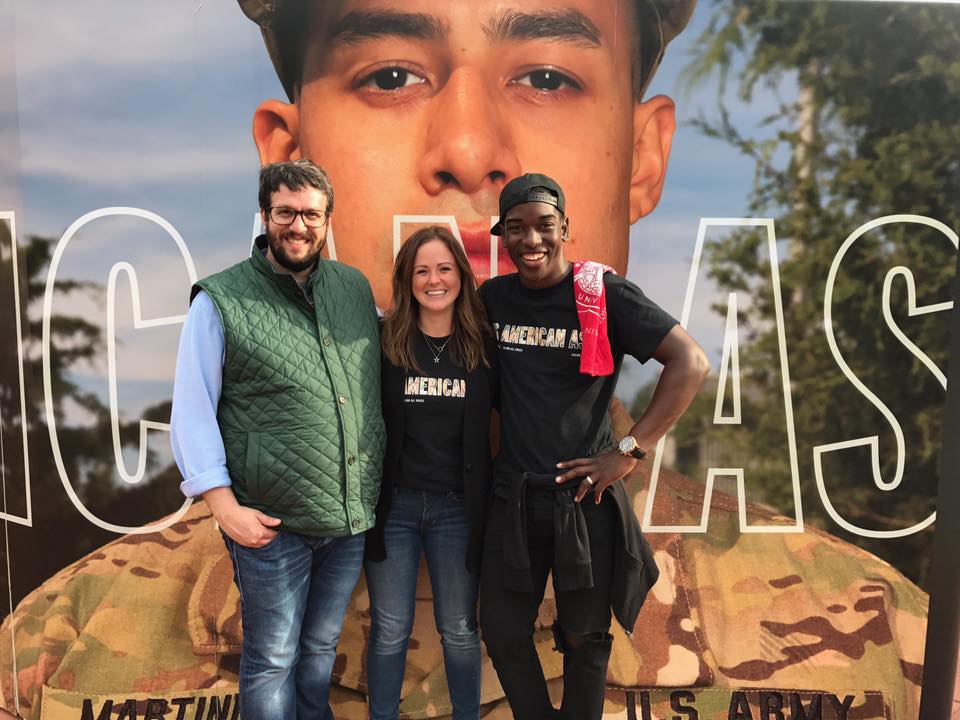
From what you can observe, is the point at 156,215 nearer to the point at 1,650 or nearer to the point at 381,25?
the point at 381,25

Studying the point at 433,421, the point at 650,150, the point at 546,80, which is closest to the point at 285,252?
the point at 433,421

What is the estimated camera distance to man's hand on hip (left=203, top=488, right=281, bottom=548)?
1845 millimetres

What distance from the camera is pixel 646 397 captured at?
8.71 ft

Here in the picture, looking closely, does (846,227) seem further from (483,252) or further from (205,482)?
(205,482)

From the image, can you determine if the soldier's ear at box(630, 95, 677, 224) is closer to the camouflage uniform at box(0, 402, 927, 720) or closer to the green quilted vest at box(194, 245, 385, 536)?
the camouflage uniform at box(0, 402, 927, 720)

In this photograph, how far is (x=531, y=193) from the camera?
188 centimetres

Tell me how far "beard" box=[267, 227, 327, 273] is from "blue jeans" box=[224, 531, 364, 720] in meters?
0.76

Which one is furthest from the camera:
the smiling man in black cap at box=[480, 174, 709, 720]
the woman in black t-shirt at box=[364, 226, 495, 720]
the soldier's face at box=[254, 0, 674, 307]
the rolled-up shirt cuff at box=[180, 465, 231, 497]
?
the soldier's face at box=[254, 0, 674, 307]

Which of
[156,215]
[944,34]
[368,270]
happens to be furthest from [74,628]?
[944,34]

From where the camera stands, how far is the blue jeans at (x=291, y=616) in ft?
6.35

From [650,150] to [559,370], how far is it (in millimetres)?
1166

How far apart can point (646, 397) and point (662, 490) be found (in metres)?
0.38

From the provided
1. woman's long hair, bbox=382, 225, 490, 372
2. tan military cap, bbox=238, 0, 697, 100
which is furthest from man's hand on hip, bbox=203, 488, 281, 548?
tan military cap, bbox=238, 0, 697, 100

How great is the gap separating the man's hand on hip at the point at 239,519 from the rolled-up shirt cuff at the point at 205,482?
0.03 metres
